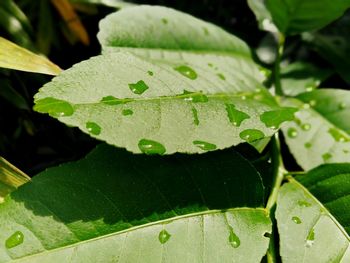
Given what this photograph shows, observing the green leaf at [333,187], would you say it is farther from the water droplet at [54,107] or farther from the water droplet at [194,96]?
the water droplet at [54,107]

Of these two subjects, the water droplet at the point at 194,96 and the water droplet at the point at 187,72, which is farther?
the water droplet at the point at 187,72

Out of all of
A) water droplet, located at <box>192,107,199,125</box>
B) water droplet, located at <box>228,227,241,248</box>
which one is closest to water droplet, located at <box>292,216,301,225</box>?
water droplet, located at <box>228,227,241,248</box>

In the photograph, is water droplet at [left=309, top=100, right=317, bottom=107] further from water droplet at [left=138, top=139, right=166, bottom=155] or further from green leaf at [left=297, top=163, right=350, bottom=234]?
water droplet at [left=138, top=139, right=166, bottom=155]

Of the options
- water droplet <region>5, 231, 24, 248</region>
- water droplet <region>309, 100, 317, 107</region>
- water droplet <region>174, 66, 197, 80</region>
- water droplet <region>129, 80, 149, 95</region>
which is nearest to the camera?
water droplet <region>5, 231, 24, 248</region>

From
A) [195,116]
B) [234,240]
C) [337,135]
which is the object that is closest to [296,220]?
[234,240]

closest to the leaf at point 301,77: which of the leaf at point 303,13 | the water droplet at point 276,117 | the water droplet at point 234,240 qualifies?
the leaf at point 303,13

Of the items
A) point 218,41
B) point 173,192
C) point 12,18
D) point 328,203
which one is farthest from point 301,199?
point 12,18

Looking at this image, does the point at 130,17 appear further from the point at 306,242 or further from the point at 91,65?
the point at 306,242
